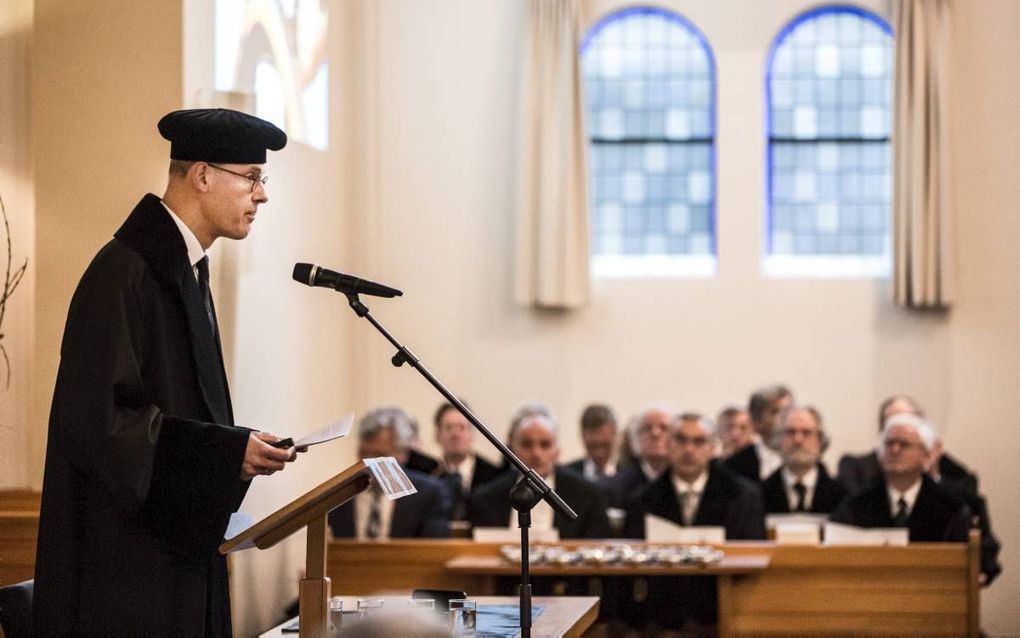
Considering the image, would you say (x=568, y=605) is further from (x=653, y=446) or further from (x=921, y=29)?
(x=921, y=29)

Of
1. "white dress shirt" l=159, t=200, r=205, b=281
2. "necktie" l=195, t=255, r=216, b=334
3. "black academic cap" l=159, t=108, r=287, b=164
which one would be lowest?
"necktie" l=195, t=255, r=216, b=334

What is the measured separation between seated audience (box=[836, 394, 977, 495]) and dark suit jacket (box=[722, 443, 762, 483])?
52 centimetres

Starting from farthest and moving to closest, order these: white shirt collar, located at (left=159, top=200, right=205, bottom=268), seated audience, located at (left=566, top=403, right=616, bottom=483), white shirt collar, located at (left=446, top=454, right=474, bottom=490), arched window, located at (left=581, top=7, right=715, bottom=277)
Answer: arched window, located at (left=581, top=7, right=715, bottom=277), seated audience, located at (left=566, top=403, right=616, bottom=483), white shirt collar, located at (left=446, top=454, right=474, bottom=490), white shirt collar, located at (left=159, top=200, right=205, bottom=268)

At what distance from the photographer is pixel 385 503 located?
297 inches

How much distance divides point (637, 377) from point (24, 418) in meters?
5.77

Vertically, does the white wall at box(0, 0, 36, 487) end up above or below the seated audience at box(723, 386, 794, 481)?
above

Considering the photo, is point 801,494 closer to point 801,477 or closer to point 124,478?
point 801,477

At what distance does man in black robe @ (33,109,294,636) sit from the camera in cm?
352

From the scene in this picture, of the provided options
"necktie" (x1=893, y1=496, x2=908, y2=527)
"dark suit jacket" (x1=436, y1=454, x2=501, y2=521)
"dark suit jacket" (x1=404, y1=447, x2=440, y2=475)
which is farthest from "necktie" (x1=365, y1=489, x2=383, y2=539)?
"necktie" (x1=893, y1=496, x2=908, y2=527)

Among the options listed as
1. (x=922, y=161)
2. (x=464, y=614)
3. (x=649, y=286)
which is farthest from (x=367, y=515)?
(x=922, y=161)

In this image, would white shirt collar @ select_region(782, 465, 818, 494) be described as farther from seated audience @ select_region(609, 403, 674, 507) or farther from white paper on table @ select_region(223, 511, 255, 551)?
white paper on table @ select_region(223, 511, 255, 551)

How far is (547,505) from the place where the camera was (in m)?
7.29

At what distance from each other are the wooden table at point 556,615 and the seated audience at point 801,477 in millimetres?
3808

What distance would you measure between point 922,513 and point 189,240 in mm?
4593
